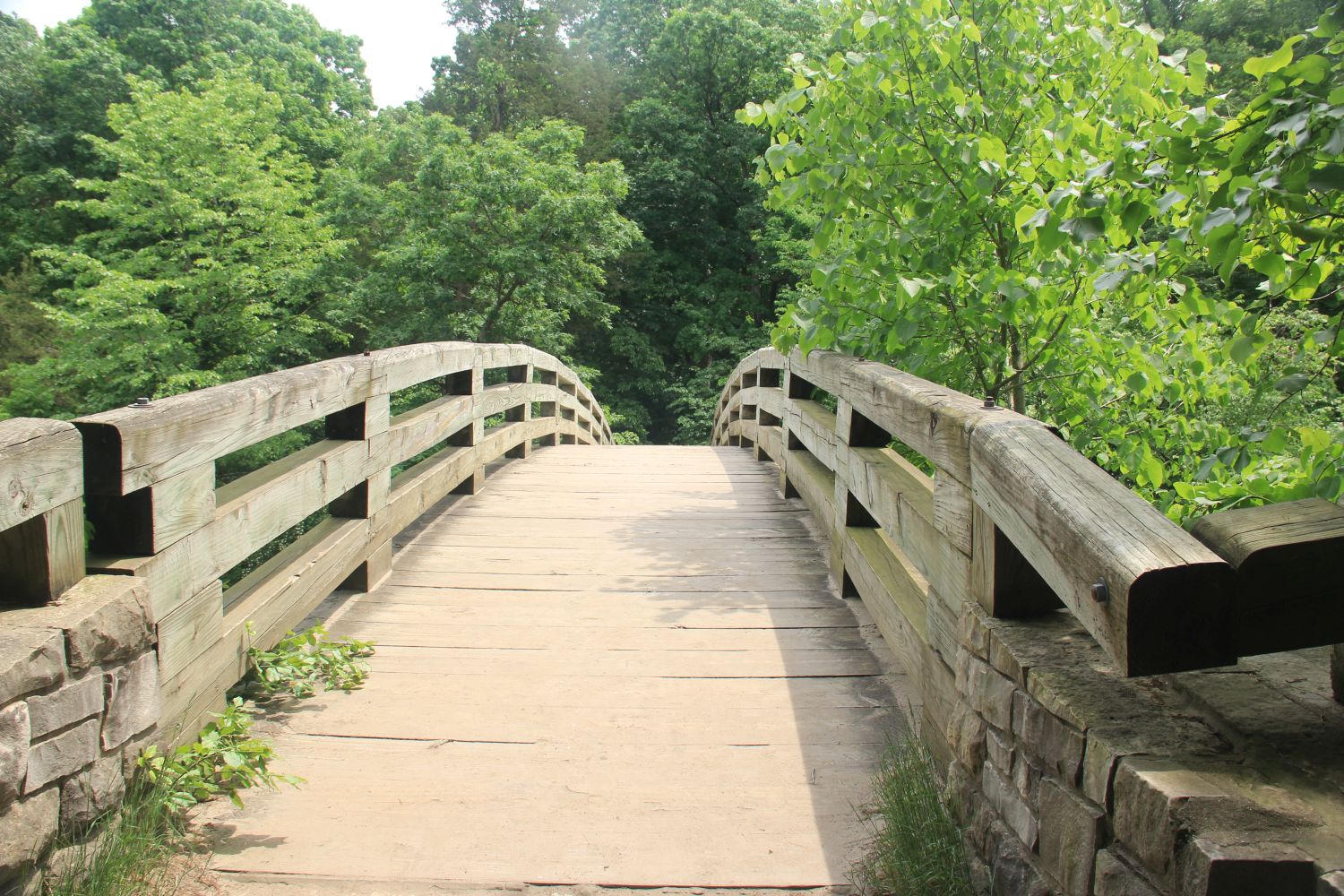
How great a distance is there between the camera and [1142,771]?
129cm

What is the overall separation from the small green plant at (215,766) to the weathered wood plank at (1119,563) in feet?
5.79

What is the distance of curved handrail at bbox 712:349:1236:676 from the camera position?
4.29 feet

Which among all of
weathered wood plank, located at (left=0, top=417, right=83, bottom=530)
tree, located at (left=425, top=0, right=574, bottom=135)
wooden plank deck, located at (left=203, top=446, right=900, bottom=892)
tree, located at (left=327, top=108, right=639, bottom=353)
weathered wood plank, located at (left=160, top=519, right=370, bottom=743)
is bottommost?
wooden plank deck, located at (left=203, top=446, right=900, bottom=892)

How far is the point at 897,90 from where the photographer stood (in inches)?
158

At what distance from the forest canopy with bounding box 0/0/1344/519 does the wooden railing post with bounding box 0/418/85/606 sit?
6.93 feet

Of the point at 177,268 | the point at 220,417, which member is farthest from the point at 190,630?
the point at 177,268

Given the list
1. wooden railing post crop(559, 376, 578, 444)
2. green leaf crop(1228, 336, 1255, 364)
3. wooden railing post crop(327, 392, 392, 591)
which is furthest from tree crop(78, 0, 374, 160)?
green leaf crop(1228, 336, 1255, 364)

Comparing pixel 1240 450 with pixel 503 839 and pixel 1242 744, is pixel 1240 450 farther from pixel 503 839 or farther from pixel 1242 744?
pixel 503 839

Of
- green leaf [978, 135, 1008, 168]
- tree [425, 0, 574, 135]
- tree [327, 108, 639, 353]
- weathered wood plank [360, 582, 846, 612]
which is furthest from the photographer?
tree [425, 0, 574, 135]

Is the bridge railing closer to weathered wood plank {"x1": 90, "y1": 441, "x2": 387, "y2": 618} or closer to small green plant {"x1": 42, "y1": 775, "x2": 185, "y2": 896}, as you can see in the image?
weathered wood plank {"x1": 90, "y1": 441, "x2": 387, "y2": 618}

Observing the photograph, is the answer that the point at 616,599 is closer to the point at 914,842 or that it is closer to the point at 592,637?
the point at 592,637

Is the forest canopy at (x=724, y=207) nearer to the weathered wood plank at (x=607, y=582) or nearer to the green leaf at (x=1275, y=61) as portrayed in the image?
the green leaf at (x=1275, y=61)

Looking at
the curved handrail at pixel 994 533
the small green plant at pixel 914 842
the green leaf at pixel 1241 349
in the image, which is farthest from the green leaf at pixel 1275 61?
the small green plant at pixel 914 842

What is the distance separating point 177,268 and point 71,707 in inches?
772
